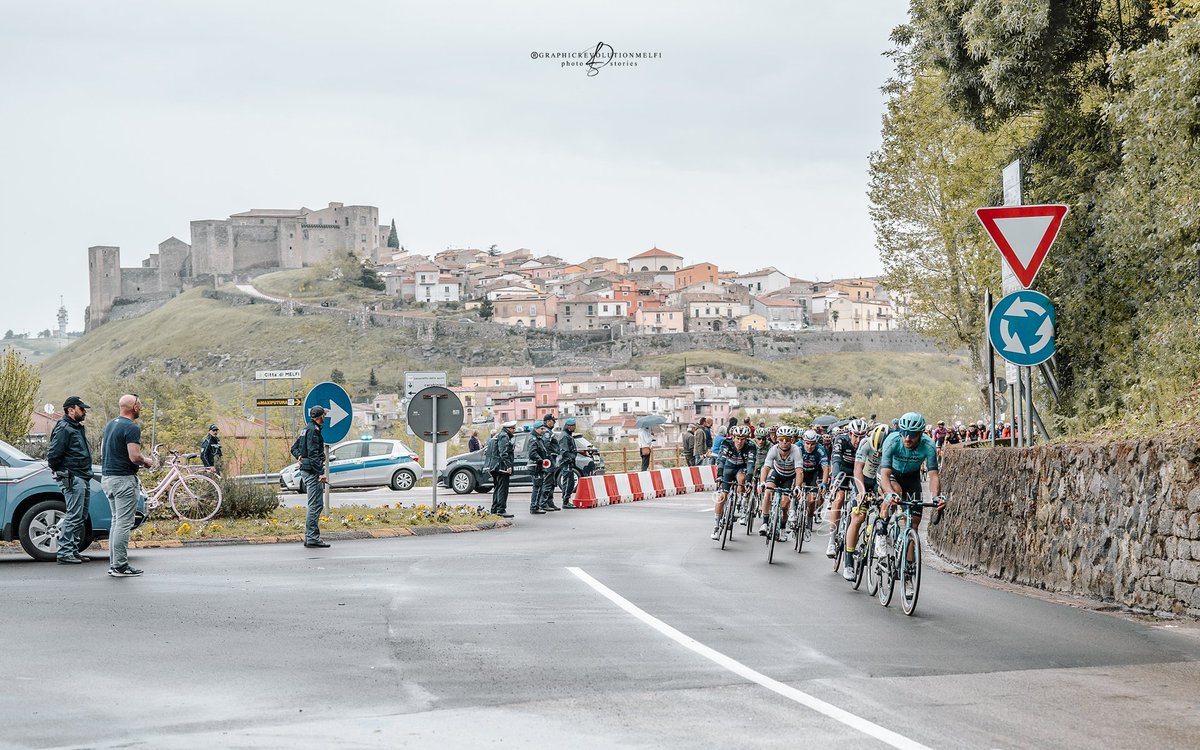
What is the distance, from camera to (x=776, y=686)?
752 cm

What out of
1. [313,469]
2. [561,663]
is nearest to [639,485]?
[313,469]

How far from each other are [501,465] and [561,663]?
16.7 meters

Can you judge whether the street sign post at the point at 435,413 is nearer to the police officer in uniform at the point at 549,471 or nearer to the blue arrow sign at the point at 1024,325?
the police officer in uniform at the point at 549,471

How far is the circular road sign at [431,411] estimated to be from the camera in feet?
76.0

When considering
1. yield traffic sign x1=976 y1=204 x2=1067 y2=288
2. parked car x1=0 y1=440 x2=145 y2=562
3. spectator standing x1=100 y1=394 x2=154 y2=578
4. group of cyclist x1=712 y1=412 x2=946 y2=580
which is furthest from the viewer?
parked car x1=0 y1=440 x2=145 y2=562

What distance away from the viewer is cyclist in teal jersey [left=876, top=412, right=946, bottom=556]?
39.0 feet

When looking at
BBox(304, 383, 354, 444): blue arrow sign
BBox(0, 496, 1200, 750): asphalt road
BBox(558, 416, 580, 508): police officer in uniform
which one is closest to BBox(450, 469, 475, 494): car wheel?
BBox(558, 416, 580, 508): police officer in uniform

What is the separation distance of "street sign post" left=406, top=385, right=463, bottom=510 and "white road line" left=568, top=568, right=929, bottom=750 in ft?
38.7

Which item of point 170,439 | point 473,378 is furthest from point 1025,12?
point 473,378

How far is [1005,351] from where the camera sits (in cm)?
1295

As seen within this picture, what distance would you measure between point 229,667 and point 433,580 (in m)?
5.40

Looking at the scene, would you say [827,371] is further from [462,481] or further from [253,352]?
[462,481]

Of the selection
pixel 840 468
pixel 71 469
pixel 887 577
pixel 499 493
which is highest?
pixel 71 469

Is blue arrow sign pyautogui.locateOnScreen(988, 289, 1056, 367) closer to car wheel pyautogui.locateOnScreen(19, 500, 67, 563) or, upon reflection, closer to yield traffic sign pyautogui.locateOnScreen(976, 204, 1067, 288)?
yield traffic sign pyautogui.locateOnScreen(976, 204, 1067, 288)
